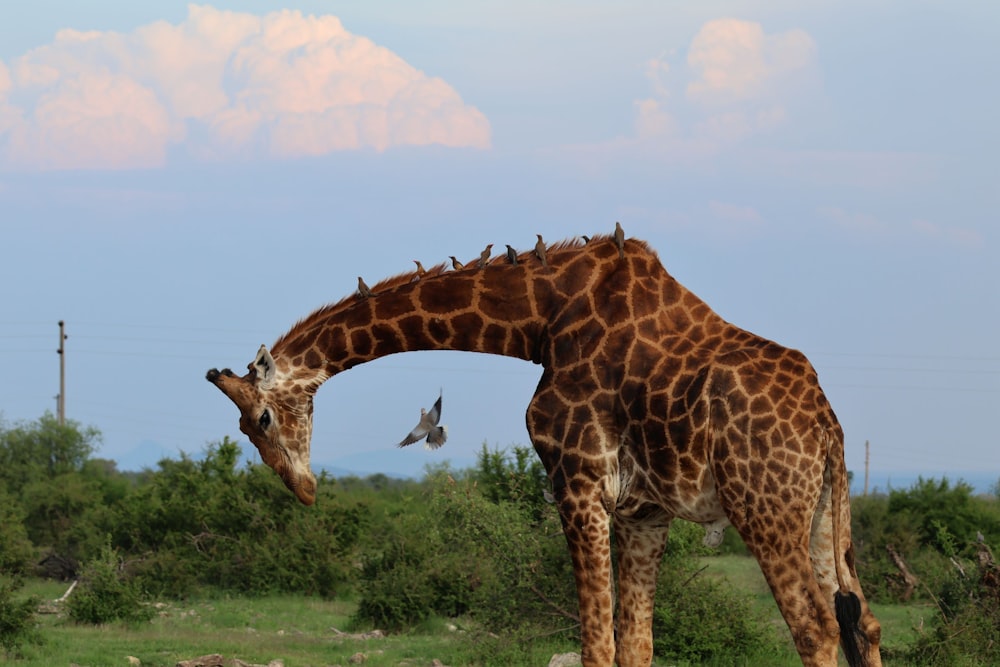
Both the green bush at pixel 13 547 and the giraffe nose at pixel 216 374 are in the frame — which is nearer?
the giraffe nose at pixel 216 374

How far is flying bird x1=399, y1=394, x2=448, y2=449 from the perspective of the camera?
787 centimetres

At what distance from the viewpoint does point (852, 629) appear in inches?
259

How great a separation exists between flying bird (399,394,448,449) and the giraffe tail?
2480mm

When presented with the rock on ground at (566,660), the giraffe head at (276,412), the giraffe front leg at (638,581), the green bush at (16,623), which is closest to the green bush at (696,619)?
the rock on ground at (566,660)

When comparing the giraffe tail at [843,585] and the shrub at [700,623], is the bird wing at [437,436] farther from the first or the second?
the shrub at [700,623]

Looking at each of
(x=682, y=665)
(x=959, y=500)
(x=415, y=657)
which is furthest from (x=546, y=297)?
(x=959, y=500)

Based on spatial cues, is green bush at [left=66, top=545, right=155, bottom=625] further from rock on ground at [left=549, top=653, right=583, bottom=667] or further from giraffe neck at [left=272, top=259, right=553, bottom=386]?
giraffe neck at [left=272, top=259, right=553, bottom=386]

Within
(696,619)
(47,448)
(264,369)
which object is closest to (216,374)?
(264,369)

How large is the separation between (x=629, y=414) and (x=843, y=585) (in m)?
1.48

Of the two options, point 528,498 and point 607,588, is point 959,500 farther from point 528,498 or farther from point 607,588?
point 607,588

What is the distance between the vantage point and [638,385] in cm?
696

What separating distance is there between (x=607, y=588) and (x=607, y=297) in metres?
1.70

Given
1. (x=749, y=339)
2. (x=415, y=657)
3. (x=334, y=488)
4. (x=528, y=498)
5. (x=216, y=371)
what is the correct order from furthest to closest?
(x=334, y=488)
(x=528, y=498)
(x=415, y=657)
(x=216, y=371)
(x=749, y=339)

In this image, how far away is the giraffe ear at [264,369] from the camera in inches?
299
